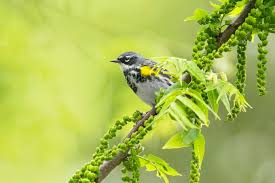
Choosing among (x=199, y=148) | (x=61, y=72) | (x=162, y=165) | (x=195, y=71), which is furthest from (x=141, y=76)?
(x=195, y=71)

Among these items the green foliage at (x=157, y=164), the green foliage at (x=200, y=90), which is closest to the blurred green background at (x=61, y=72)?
the green foliage at (x=157, y=164)

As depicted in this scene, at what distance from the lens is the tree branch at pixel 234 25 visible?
2.05 m

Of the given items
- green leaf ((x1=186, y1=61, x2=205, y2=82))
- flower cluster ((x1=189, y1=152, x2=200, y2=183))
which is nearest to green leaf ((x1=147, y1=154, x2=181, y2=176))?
flower cluster ((x1=189, y1=152, x2=200, y2=183))

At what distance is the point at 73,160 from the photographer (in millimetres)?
4910

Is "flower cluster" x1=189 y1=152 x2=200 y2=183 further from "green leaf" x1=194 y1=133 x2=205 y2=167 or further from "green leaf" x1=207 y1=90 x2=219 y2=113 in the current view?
"green leaf" x1=207 y1=90 x2=219 y2=113

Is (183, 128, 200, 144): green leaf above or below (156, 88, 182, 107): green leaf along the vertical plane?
below

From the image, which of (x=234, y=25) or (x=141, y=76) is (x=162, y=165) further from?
(x=141, y=76)

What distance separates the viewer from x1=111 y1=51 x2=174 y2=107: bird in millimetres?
3949

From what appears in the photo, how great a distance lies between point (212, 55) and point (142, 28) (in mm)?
2231

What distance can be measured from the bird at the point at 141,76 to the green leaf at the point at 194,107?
1.82m

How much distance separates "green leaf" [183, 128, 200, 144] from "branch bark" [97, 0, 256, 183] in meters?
0.12

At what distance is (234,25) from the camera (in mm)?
2053

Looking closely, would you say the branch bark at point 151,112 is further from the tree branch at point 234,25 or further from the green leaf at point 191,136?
the green leaf at point 191,136

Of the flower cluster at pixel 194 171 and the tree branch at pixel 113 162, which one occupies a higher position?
the tree branch at pixel 113 162
